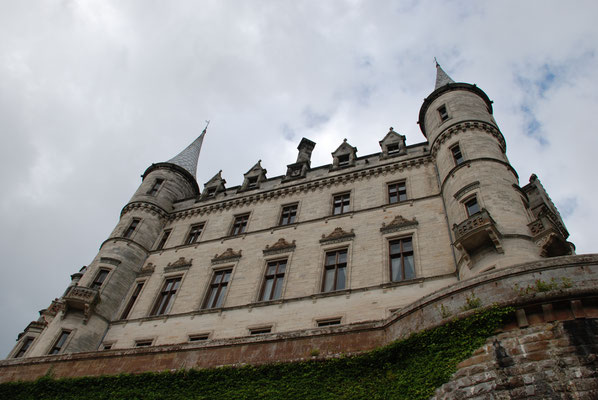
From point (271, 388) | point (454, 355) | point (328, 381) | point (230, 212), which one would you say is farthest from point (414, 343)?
point (230, 212)

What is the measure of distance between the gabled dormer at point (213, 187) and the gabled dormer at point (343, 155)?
9054 mm

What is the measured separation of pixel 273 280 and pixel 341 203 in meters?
6.46

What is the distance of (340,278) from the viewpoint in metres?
21.8

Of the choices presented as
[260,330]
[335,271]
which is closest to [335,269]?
[335,271]

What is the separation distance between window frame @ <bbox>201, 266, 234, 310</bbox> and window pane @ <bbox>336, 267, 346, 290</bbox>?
609 centimetres

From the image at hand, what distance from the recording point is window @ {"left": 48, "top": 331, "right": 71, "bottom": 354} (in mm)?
22900

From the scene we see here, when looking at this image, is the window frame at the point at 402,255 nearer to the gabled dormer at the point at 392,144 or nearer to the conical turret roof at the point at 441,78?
the gabled dormer at the point at 392,144

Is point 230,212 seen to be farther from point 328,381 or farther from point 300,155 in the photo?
point 328,381

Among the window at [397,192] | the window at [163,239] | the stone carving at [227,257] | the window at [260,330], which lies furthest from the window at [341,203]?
the window at [163,239]

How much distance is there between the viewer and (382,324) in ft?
45.6

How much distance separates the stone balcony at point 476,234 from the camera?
1781 cm

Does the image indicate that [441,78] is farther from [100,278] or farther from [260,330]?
[100,278]

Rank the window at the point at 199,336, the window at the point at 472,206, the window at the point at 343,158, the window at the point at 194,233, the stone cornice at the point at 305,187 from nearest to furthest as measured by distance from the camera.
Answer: the window at the point at 472,206, the window at the point at 199,336, the stone cornice at the point at 305,187, the window at the point at 194,233, the window at the point at 343,158

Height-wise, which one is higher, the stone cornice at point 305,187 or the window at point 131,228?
the stone cornice at point 305,187
